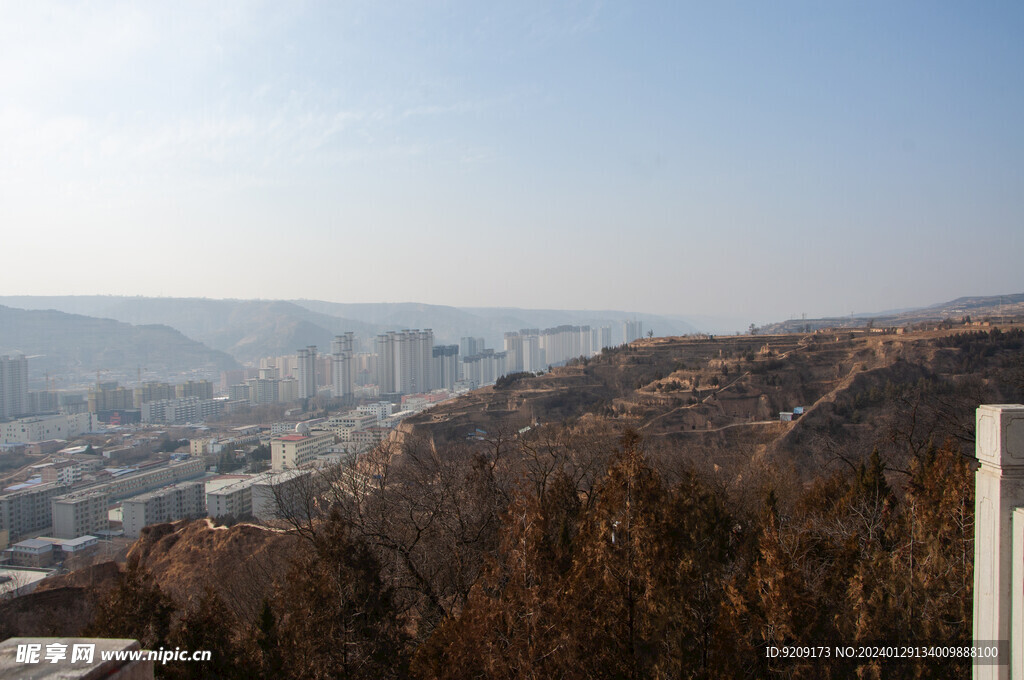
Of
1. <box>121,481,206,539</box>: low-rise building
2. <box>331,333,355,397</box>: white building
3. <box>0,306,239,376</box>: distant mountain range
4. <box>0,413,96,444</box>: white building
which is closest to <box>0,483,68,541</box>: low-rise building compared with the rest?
<box>121,481,206,539</box>: low-rise building

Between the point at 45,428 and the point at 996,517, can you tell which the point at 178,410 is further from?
the point at 996,517

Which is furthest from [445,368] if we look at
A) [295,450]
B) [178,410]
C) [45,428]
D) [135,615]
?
[135,615]

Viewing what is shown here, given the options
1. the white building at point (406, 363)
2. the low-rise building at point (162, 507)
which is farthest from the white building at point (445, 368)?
the low-rise building at point (162, 507)

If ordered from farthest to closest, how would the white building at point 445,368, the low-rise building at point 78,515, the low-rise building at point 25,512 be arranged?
the white building at point 445,368, the low-rise building at point 25,512, the low-rise building at point 78,515

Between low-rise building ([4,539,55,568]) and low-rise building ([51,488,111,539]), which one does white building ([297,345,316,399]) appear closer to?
low-rise building ([51,488,111,539])

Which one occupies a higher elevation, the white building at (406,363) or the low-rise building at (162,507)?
the white building at (406,363)

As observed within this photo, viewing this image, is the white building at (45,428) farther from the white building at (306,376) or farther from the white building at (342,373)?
the white building at (342,373)
